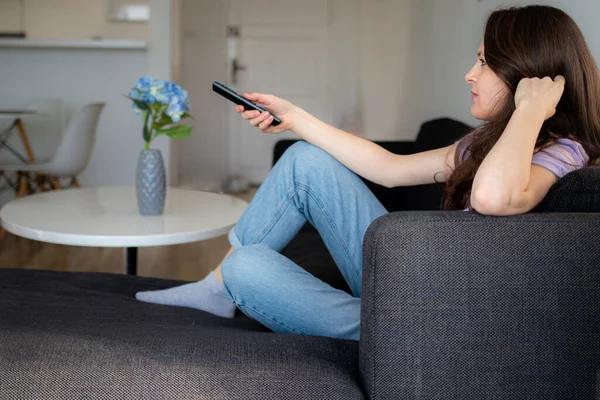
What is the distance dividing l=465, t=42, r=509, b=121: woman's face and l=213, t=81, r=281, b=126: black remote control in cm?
45

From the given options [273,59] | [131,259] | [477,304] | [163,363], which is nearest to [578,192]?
[477,304]

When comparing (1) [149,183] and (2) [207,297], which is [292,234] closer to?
(2) [207,297]

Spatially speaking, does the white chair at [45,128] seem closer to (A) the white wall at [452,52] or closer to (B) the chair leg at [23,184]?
(B) the chair leg at [23,184]

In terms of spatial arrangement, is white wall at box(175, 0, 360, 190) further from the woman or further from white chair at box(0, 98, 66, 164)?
the woman

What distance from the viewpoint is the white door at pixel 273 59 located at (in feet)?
21.5

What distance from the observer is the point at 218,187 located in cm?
659

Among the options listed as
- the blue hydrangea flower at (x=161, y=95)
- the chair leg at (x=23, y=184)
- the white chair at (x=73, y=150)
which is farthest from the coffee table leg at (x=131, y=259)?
the chair leg at (x=23, y=184)

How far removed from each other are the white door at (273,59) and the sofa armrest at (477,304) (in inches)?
222

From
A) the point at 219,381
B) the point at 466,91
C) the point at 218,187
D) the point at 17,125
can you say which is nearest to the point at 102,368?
the point at 219,381

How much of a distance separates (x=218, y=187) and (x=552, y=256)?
568 cm

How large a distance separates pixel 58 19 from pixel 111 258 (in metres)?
4.08

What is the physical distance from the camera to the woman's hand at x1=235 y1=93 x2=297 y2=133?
160cm

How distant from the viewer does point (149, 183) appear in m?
2.43

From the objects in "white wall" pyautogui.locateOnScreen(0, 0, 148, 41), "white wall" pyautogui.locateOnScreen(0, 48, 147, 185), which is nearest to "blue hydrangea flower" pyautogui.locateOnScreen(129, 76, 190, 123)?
"white wall" pyautogui.locateOnScreen(0, 48, 147, 185)
